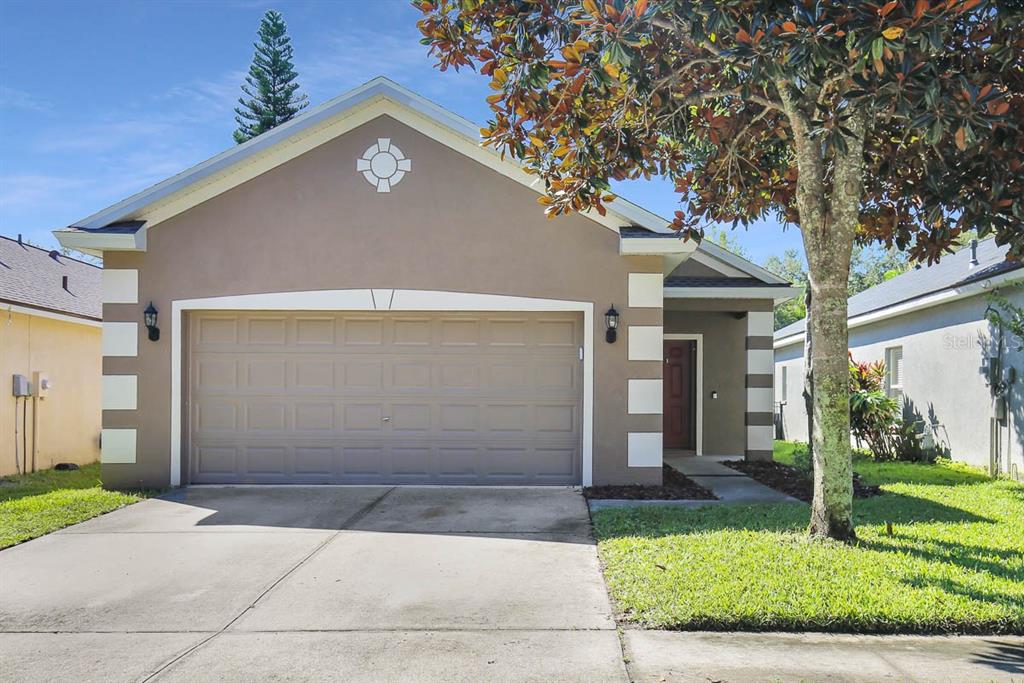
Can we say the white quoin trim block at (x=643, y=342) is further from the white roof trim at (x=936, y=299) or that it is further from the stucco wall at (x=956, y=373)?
the stucco wall at (x=956, y=373)

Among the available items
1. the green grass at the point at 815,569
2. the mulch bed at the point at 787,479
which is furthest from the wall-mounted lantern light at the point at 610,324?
the mulch bed at the point at 787,479

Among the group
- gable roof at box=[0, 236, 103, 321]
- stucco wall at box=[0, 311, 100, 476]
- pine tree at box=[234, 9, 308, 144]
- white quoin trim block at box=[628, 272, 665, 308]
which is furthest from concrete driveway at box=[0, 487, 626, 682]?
pine tree at box=[234, 9, 308, 144]

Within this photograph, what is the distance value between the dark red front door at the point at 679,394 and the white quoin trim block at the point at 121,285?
9145 millimetres

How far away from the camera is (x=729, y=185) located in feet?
28.4

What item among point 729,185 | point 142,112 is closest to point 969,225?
point 729,185

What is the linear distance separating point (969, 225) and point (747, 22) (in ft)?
9.13

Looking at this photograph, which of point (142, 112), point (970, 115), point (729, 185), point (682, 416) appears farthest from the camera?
point (142, 112)

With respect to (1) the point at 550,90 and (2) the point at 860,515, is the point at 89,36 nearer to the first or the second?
(1) the point at 550,90

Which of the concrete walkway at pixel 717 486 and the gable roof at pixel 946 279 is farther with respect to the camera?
the gable roof at pixel 946 279

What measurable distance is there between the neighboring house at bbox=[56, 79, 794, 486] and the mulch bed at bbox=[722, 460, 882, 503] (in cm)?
195

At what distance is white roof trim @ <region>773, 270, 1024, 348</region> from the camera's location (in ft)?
36.9

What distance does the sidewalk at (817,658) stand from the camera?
159 inches

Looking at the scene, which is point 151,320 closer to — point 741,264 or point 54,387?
point 54,387

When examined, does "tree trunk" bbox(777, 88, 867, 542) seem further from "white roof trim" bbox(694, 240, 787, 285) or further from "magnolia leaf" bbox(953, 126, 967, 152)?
"white roof trim" bbox(694, 240, 787, 285)
